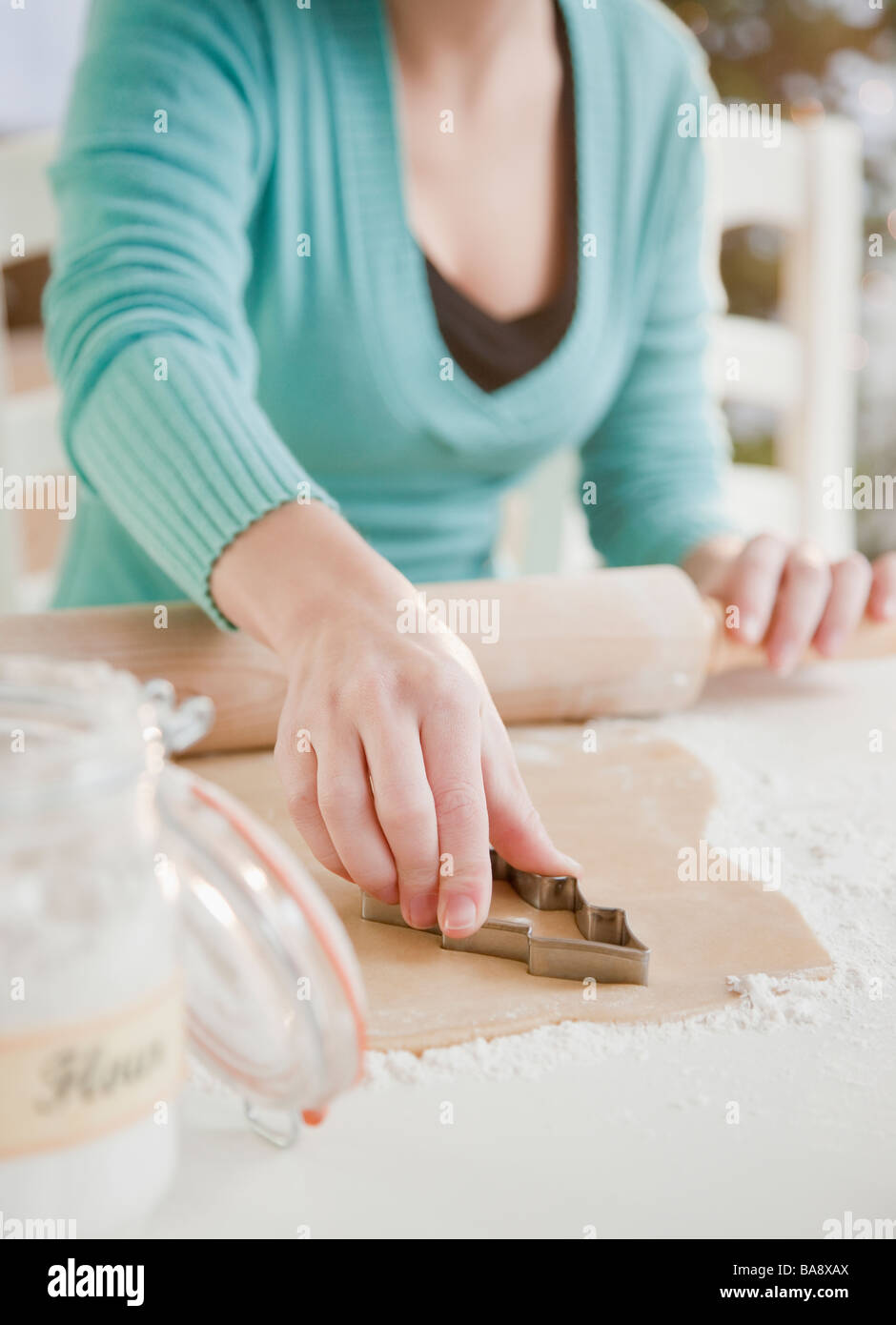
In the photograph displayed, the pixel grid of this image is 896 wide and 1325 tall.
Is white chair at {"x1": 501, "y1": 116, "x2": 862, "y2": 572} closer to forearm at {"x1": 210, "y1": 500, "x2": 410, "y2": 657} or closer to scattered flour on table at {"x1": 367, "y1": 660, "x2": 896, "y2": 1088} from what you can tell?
scattered flour on table at {"x1": 367, "y1": 660, "x2": 896, "y2": 1088}

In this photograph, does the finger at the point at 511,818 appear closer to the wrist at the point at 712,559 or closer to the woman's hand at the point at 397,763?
the woman's hand at the point at 397,763

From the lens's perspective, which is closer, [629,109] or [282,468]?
[282,468]

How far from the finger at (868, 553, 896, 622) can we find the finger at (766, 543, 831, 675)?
1.9 inches

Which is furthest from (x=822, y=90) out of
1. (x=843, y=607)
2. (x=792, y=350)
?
(x=843, y=607)

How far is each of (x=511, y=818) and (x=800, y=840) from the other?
20 cm

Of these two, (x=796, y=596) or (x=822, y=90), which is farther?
(x=822, y=90)

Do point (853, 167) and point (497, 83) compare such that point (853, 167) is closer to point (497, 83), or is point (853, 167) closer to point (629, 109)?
point (629, 109)

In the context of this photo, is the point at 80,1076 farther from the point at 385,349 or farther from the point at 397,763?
the point at 385,349

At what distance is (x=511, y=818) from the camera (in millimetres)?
526

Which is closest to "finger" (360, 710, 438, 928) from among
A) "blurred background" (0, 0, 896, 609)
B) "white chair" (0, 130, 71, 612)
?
"white chair" (0, 130, 71, 612)
